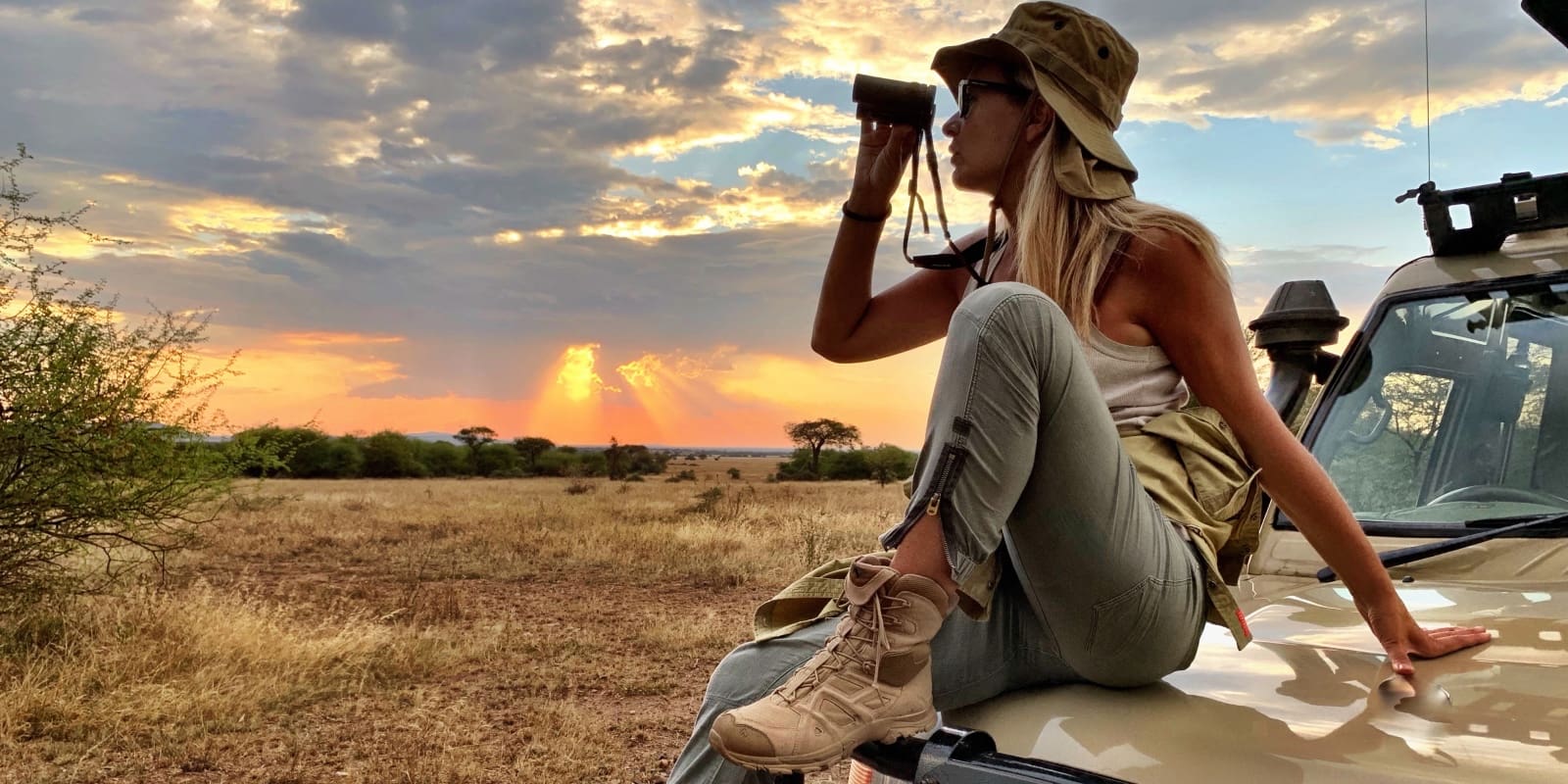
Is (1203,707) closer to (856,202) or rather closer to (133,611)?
(856,202)

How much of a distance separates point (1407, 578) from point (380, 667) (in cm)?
685

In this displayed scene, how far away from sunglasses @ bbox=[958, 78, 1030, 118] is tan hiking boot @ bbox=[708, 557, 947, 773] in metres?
0.99

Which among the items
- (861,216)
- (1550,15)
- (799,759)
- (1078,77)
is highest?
(1550,15)

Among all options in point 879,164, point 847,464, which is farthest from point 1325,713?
point 847,464

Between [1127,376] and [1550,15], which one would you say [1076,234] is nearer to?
[1127,376]

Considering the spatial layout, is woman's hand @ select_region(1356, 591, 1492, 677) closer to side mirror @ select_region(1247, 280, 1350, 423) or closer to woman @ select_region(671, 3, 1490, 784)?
woman @ select_region(671, 3, 1490, 784)

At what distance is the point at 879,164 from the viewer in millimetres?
2473

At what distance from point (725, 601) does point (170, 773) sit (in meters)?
5.73

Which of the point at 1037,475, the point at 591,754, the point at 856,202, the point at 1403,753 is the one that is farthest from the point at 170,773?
the point at 1403,753

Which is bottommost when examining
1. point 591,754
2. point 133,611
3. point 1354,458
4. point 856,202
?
point 591,754

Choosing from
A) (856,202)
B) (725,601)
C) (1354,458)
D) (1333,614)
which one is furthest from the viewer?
(725,601)

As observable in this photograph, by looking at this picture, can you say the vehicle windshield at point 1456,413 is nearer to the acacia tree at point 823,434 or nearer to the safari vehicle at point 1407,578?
the safari vehicle at point 1407,578

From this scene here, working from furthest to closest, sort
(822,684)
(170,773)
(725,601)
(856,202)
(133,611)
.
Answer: (725,601) < (133,611) < (170,773) < (856,202) < (822,684)

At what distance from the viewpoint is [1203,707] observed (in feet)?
5.64
